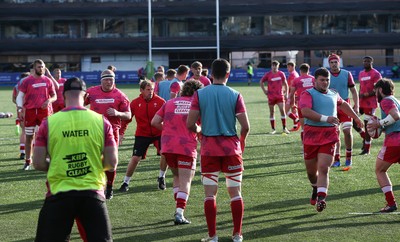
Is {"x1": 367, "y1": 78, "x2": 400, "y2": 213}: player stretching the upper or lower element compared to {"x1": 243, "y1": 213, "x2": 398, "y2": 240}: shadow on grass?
upper

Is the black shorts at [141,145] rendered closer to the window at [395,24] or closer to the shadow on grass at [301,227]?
A: the shadow on grass at [301,227]

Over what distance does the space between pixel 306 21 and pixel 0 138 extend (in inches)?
2120

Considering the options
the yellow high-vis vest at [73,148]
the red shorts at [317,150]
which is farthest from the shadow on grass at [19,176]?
the yellow high-vis vest at [73,148]

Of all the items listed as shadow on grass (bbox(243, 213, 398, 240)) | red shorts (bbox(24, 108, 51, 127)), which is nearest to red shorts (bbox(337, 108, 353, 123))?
shadow on grass (bbox(243, 213, 398, 240))

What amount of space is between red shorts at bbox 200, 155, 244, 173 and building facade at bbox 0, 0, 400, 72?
6196cm

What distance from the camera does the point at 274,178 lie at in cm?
1441

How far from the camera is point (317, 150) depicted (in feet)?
35.6

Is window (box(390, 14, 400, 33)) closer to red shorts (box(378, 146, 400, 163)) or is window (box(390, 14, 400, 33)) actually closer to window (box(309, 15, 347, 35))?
window (box(309, 15, 347, 35))

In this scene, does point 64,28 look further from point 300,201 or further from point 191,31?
point 300,201

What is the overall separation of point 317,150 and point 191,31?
64231 mm

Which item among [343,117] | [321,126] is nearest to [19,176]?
[343,117]

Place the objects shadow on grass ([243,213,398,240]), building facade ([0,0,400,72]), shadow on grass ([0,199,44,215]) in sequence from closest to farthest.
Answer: shadow on grass ([243,213,398,240]) < shadow on grass ([0,199,44,215]) < building facade ([0,0,400,72])

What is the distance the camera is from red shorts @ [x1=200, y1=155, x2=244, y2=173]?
9102 millimetres

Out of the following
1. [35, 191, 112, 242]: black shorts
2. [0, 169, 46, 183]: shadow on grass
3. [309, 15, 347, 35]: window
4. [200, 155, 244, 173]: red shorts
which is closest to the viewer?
[35, 191, 112, 242]: black shorts
